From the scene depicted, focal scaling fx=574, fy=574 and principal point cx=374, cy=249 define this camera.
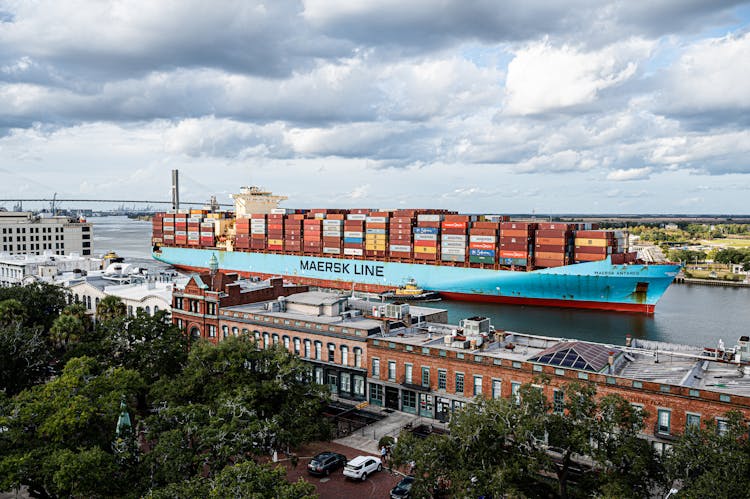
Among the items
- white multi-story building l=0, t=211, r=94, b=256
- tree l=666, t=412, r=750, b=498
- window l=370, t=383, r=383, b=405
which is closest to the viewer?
tree l=666, t=412, r=750, b=498

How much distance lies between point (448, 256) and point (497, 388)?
66.8 meters

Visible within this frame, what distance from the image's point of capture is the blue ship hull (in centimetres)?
8556

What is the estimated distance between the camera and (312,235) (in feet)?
395

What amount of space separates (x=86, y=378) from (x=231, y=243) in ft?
367

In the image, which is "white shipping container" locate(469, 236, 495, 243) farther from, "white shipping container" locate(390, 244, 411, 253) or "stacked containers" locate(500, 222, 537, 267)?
"white shipping container" locate(390, 244, 411, 253)

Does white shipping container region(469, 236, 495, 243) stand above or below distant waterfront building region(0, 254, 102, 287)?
above

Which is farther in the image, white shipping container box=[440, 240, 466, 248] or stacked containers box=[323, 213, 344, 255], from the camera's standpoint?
stacked containers box=[323, 213, 344, 255]

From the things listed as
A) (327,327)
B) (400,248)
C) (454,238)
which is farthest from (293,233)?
(327,327)

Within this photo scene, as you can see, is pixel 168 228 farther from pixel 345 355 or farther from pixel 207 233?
pixel 345 355

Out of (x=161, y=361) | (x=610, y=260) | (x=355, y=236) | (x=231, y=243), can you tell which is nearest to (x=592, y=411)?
(x=161, y=361)

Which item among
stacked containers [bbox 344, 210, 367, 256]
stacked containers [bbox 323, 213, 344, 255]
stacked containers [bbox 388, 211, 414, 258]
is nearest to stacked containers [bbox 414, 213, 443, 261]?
stacked containers [bbox 388, 211, 414, 258]

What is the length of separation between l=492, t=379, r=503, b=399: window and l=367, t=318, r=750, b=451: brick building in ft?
0.20

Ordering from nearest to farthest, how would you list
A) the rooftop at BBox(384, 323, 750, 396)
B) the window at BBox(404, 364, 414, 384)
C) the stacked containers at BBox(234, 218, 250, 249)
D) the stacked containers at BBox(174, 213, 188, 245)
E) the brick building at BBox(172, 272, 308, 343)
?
1. the rooftop at BBox(384, 323, 750, 396)
2. the window at BBox(404, 364, 414, 384)
3. the brick building at BBox(172, 272, 308, 343)
4. the stacked containers at BBox(234, 218, 250, 249)
5. the stacked containers at BBox(174, 213, 188, 245)

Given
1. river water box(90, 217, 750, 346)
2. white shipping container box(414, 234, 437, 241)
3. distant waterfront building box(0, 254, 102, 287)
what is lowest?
river water box(90, 217, 750, 346)
